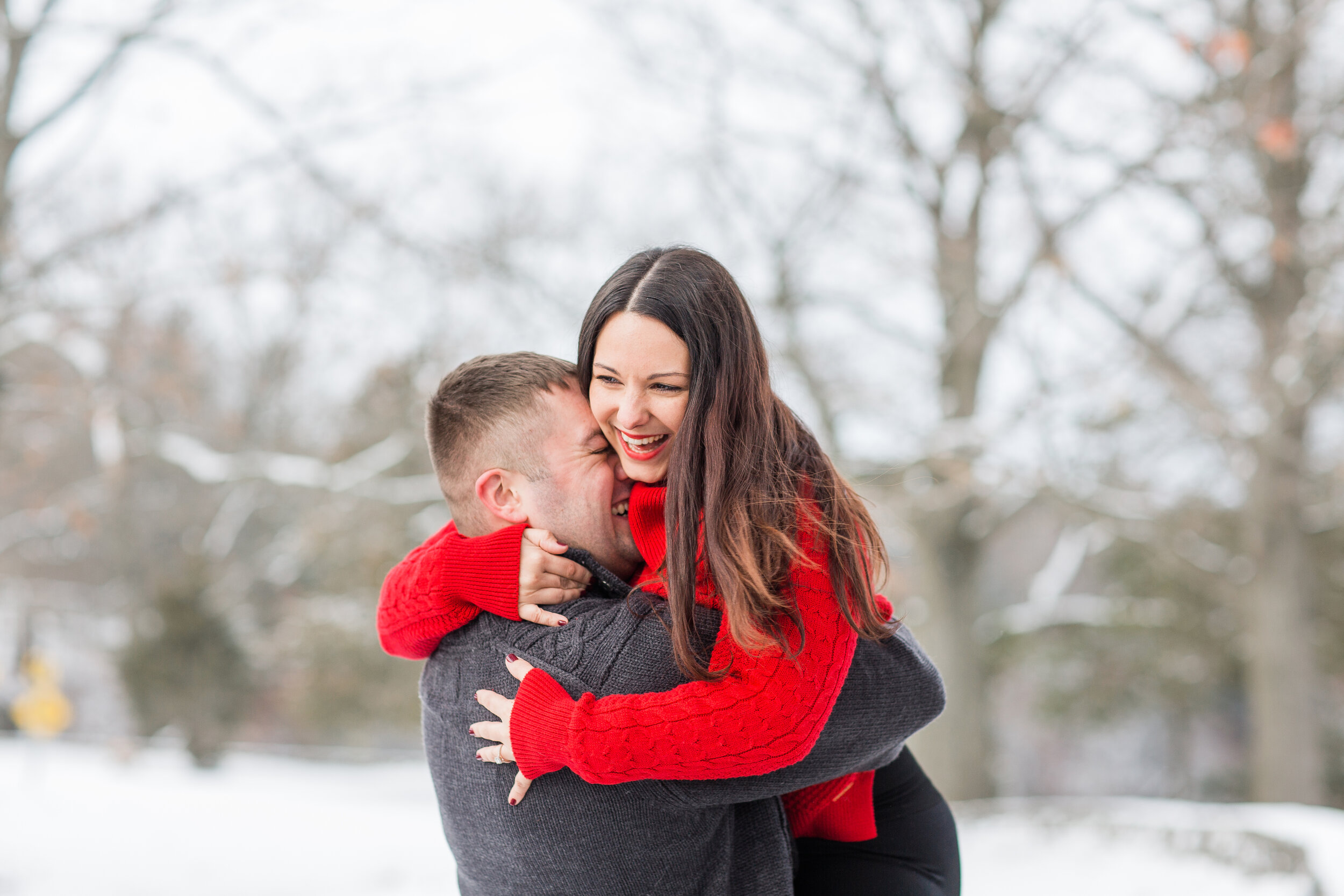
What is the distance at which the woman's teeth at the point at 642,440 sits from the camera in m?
1.91

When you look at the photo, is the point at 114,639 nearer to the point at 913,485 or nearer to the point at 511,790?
the point at 913,485

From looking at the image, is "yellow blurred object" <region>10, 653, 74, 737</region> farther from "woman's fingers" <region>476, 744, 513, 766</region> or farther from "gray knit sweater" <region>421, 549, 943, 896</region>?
"woman's fingers" <region>476, 744, 513, 766</region>

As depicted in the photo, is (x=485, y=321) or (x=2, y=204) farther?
(x=485, y=321)

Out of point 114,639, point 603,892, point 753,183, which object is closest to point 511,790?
point 603,892

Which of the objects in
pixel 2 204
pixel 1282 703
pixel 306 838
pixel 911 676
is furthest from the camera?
pixel 1282 703

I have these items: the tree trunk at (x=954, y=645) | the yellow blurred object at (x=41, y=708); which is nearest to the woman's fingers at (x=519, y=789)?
the tree trunk at (x=954, y=645)

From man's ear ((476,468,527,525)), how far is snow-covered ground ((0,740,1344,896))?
9.66 ft

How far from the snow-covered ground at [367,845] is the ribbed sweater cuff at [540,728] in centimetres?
291

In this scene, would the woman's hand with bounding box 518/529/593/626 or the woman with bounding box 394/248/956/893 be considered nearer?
the woman with bounding box 394/248/956/893

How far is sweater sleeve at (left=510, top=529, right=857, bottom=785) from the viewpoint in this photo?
5.22ft

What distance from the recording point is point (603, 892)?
1.75 m

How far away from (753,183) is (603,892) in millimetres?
7601

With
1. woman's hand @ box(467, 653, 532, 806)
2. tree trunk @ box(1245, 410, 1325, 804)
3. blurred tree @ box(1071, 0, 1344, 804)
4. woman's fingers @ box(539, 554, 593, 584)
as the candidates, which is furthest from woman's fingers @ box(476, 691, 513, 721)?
tree trunk @ box(1245, 410, 1325, 804)

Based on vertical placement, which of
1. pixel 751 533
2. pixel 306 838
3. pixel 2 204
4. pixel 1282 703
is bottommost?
pixel 306 838
